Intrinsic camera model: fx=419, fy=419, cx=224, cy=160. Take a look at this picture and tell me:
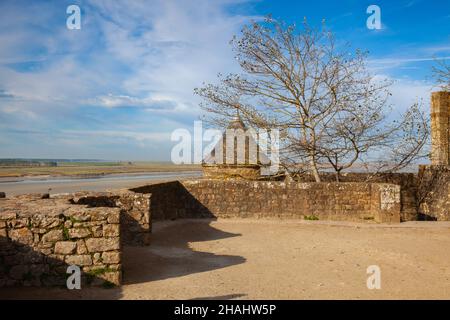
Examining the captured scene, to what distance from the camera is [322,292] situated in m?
6.40

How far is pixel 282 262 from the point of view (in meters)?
8.48

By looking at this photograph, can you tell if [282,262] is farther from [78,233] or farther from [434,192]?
[434,192]

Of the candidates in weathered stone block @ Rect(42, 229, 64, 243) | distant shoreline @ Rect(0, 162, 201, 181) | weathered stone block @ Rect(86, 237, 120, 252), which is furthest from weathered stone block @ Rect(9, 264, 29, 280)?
distant shoreline @ Rect(0, 162, 201, 181)

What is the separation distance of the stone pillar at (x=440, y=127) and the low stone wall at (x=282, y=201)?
23.7ft

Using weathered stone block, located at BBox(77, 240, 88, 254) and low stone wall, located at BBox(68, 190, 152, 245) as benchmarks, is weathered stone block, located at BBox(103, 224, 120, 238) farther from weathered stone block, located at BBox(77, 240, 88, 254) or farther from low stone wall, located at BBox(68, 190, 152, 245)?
low stone wall, located at BBox(68, 190, 152, 245)

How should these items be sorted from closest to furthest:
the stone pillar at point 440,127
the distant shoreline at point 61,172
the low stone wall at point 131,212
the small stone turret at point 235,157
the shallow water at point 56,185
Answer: the low stone wall at point 131,212
the small stone turret at point 235,157
the stone pillar at point 440,127
the shallow water at point 56,185
the distant shoreline at point 61,172

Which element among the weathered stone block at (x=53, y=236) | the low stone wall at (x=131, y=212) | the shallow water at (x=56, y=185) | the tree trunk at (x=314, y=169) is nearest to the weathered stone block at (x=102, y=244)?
the weathered stone block at (x=53, y=236)

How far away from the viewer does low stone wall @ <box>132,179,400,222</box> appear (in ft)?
46.5

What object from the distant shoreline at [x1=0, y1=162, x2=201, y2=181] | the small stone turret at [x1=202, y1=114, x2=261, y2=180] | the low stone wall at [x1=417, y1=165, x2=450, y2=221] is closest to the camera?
the low stone wall at [x1=417, y1=165, x2=450, y2=221]

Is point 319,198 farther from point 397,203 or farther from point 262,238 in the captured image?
point 262,238

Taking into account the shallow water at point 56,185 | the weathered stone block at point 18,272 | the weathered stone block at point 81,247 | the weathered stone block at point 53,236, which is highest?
the weathered stone block at point 53,236

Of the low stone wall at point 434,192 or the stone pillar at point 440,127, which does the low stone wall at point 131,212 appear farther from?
the stone pillar at point 440,127

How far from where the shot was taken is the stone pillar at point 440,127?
19.4 m

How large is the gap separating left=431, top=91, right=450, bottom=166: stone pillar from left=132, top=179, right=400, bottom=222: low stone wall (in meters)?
7.21
